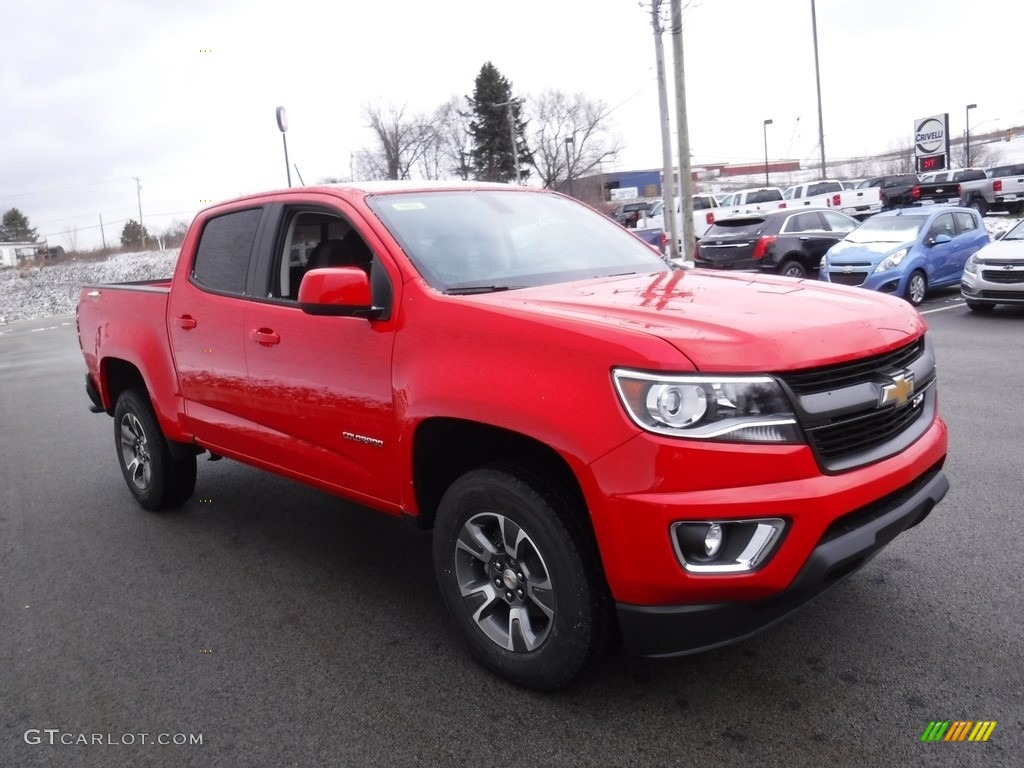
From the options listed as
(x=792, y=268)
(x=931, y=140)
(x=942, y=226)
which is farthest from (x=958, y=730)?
(x=931, y=140)

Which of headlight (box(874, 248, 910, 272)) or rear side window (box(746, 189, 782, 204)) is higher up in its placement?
rear side window (box(746, 189, 782, 204))

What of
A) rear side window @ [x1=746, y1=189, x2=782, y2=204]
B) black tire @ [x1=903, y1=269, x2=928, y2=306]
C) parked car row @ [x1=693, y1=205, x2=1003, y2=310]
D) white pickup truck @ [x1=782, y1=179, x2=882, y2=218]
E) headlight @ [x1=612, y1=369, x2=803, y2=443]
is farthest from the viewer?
rear side window @ [x1=746, y1=189, x2=782, y2=204]

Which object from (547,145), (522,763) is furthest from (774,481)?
(547,145)

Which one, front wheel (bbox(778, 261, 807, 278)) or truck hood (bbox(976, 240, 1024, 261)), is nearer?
truck hood (bbox(976, 240, 1024, 261))

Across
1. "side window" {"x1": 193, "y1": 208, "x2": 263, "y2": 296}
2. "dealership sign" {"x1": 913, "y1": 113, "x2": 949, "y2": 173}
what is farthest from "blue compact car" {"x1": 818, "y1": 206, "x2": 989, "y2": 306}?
"dealership sign" {"x1": 913, "y1": 113, "x2": 949, "y2": 173}

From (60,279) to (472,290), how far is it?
4434cm

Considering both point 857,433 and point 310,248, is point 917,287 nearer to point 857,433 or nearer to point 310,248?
point 310,248

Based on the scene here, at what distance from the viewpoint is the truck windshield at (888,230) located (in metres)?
14.2

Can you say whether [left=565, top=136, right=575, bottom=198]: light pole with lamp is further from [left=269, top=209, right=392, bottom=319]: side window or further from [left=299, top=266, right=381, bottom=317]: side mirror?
[left=299, top=266, right=381, bottom=317]: side mirror

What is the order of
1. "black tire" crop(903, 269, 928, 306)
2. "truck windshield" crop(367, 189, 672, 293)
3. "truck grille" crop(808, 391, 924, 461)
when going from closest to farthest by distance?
"truck grille" crop(808, 391, 924, 461) < "truck windshield" crop(367, 189, 672, 293) < "black tire" crop(903, 269, 928, 306)

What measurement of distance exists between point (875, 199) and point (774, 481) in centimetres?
3485

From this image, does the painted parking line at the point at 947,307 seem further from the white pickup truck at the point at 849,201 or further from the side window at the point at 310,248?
the white pickup truck at the point at 849,201

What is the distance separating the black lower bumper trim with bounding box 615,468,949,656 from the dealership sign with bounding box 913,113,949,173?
35.3m

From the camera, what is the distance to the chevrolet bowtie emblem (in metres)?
2.87
